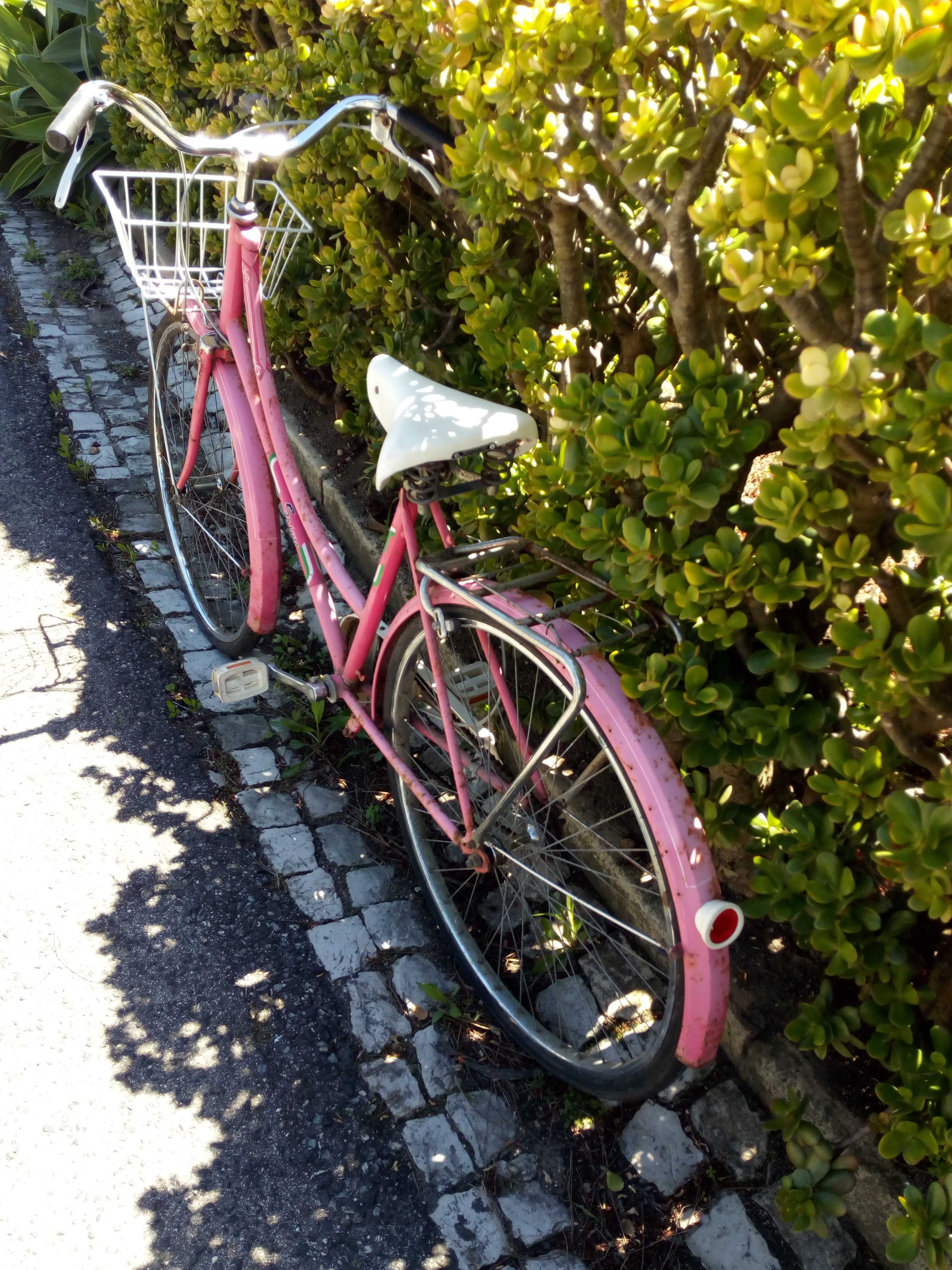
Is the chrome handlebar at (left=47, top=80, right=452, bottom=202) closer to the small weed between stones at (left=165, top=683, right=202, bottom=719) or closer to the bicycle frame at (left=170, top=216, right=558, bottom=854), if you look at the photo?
the bicycle frame at (left=170, top=216, right=558, bottom=854)

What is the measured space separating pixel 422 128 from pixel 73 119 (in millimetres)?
994

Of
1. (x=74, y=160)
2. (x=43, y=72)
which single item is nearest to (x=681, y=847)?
(x=74, y=160)

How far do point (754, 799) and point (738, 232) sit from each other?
1355 mm

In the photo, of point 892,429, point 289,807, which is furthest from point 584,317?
point 289,807

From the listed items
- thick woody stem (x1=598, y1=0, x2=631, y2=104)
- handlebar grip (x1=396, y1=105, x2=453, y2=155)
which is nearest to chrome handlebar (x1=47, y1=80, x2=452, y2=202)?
handlebar grip (x1=396, y1=105, x2=453, y2=155)

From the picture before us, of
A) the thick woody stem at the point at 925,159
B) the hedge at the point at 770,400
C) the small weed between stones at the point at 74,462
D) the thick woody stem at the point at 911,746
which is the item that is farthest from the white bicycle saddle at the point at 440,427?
the small weed between stones at the point at 74,462

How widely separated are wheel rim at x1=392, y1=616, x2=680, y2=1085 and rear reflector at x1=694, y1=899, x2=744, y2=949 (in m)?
0.52

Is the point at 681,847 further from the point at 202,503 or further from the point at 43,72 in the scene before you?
the point at 43,72

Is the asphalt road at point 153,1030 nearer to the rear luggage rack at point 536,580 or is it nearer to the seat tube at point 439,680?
the seat tube at point 439,680

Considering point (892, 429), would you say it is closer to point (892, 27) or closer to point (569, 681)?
point (892, 27)

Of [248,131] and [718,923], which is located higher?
[248,131]

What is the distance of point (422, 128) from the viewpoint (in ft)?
Result: 8.16

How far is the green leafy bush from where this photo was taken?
266 inches

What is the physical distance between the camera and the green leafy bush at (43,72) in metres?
6.75
